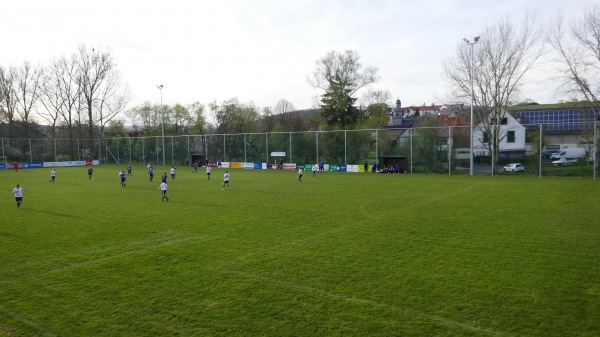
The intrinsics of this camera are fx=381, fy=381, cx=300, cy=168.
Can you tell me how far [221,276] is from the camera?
397 inches

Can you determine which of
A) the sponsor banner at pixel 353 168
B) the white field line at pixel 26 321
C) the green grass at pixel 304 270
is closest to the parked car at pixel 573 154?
the green grass at pixel 304 270

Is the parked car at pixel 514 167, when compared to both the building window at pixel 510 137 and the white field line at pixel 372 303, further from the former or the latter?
the white field line at pixel 372 303

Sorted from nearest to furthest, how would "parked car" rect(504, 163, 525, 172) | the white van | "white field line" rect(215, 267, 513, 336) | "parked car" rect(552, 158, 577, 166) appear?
"white field line" rect(215, 267, 513, 336), the white van, "parked car" rect(552, 158, 577, 166), "parked car" rect(504, 163, 525, 172)

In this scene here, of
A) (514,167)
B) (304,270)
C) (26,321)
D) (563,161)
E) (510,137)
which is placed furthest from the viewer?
(510,137)

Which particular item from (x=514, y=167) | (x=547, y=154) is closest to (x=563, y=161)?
(x=547, y=154)

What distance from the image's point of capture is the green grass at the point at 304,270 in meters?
7.51

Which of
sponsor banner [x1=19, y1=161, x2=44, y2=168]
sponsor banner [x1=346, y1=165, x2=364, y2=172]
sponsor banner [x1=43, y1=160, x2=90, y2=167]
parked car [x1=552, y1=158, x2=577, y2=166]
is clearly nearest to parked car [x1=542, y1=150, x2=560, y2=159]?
parked car [x1=552, y1=158, x2=577, y2=166]

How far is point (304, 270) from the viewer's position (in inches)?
411

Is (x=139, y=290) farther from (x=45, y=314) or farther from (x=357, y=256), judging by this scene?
(x=357, y=256)

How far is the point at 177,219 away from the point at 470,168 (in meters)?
32.0

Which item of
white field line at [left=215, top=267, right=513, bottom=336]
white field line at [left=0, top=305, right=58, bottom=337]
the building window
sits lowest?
white field line at [left=0, top=305, right=58, bottom=337]

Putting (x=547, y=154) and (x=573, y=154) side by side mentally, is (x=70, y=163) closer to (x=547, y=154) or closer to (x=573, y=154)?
(x=547, y=154)

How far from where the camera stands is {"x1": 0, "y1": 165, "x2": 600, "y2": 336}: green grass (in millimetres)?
7508

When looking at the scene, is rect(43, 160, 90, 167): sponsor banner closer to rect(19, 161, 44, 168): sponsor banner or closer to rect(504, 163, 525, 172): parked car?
rect(19, 161, 44, 168): sponsor banner
